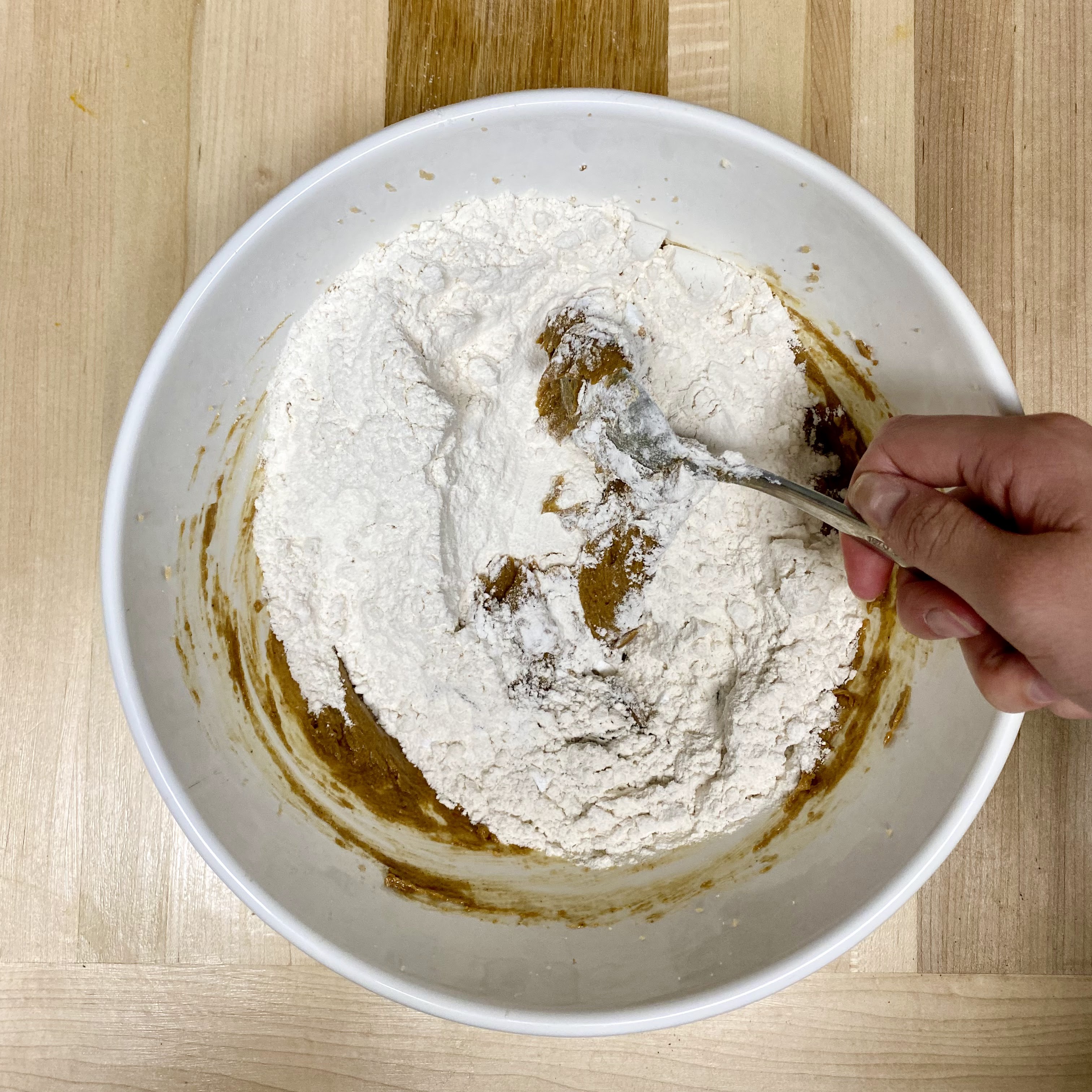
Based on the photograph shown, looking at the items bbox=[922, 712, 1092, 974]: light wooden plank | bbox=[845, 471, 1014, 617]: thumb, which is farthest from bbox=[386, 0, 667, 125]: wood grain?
bbox=[922, 712, 1092, 974]: light wooden plank

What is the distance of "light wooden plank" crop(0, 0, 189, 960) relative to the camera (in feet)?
3.29

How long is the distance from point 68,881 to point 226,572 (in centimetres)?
47

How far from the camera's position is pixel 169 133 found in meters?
1.00

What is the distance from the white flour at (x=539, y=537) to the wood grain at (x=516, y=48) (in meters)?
Answer: 0.18

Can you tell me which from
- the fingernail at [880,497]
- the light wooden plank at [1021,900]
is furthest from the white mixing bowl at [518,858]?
the light wooden plank at [1021,900]

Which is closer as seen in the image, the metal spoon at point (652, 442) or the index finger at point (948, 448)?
the index finger at point (948, 448)

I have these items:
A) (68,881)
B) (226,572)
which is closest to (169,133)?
(226,572)

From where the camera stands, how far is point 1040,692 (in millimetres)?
762

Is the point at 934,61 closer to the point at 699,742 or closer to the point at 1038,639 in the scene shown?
the point at 1038,639

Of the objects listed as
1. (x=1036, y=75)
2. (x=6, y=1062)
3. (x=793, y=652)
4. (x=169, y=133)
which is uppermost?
(x=1036, y=75)

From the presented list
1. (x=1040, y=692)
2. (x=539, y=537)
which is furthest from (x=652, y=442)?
(x=1040, y=692)

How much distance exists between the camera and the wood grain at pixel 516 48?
0.99 meters

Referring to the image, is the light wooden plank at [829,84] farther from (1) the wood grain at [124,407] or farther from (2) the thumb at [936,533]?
(2) the thumb at [936,533]

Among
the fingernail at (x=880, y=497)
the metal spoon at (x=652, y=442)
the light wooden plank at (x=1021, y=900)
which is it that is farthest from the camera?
the light wooden plank at (x=1021, y=900)
